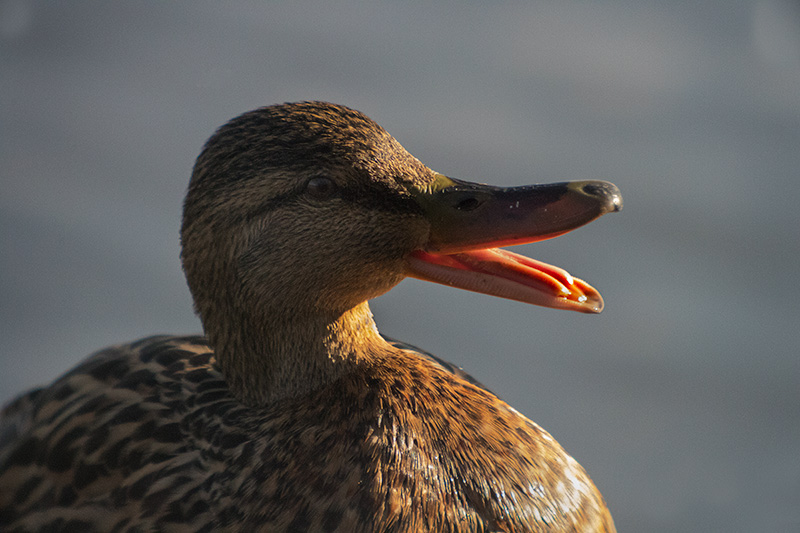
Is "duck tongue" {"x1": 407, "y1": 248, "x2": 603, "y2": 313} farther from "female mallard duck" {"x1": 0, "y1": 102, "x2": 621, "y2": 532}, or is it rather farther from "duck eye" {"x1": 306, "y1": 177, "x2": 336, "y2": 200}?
"duck eye" {"x1": 306, "y1": 177, "x2": 336, "y2": 200}

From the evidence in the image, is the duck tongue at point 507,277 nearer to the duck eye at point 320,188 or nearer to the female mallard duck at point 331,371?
the female mallard duck at point 331,371

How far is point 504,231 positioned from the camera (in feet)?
4.88

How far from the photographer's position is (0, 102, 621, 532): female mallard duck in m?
1.47

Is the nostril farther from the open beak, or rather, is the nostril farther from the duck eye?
the duck eye

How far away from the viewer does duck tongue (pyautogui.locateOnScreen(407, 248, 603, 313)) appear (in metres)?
1.54

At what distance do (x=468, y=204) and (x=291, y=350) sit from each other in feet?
1.36

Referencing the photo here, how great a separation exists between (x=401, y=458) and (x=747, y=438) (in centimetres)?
138

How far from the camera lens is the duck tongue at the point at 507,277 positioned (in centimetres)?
154

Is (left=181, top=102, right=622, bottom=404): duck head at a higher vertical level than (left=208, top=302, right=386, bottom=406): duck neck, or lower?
higher

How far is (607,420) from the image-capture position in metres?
2.51

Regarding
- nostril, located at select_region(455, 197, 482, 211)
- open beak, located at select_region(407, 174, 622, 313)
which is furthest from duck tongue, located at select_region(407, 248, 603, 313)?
nostril, located at select_region(455, 197, 482, 211)

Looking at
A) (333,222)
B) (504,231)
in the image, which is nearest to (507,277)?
(504,231)

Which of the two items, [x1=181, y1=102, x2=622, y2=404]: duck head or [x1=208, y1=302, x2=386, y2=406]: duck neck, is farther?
[x1=208, y1=302, x2=386, y2=406]: duck neck

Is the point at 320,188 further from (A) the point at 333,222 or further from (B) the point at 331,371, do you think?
(B) the point at 331,371
